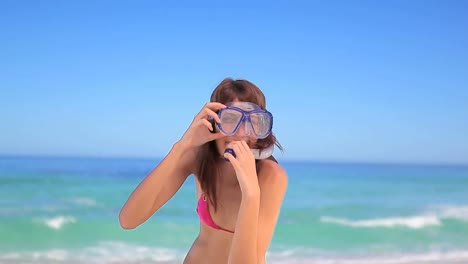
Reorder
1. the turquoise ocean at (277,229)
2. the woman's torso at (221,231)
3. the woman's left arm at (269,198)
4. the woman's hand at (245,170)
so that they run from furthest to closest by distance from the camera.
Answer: the turquoise ocean at (277,229), the woman's torso at (221,231), the woman's left arm at (269,198), the woman's hand at (245,170)

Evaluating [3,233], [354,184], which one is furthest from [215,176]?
[354,184]

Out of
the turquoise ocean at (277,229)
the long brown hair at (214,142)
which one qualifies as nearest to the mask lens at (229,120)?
the long brown hair at (214,142)

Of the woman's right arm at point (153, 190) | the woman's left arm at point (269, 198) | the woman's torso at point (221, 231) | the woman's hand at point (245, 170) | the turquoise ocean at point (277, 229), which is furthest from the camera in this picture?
the turquoise ocean at point (277, 229)

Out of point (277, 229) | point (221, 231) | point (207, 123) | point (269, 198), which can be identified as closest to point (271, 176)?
point (269, 198)

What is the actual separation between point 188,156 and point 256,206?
673 millimetres

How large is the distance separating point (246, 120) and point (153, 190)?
1.74 ft

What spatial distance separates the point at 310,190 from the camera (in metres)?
19.8

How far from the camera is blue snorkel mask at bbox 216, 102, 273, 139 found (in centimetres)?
244

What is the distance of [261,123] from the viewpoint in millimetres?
2459

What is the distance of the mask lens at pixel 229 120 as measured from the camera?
246 centimetres

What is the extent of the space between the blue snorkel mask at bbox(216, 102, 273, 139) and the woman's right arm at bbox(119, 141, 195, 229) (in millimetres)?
244

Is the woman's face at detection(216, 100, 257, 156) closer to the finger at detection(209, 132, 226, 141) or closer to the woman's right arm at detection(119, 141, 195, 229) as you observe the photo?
the finger at detection(209, 132, 226, 141)

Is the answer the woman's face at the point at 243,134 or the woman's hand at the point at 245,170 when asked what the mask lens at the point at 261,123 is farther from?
the woman's hand at the point at 245,170

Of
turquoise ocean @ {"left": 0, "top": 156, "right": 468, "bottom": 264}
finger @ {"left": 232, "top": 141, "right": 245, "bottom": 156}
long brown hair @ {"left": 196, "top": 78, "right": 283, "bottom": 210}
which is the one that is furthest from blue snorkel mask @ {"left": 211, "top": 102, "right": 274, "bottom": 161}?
turquoise ocean @ {"left": 0, "top": 156, "right": 468, "bottom": 264}
